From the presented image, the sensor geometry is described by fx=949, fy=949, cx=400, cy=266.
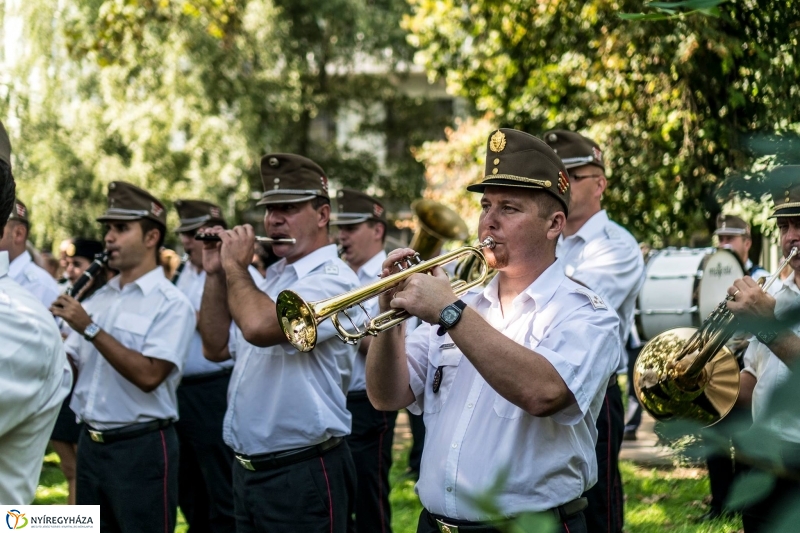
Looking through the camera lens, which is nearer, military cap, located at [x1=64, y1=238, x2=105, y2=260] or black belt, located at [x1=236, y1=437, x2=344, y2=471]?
black belt, located at [x1=236, y1=437, x2=344, y2=471]

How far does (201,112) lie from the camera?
21.3 metres

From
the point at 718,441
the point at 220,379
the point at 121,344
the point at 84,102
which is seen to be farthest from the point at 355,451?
the point at 84,102

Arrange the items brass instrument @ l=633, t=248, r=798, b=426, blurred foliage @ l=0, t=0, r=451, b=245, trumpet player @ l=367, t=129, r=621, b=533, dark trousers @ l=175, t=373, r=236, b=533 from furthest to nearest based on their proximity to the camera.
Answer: blurred foliage @ l=0, t=0, r=451, b=245 < dark trousers @ l=175, t=373, r=236, b=533 < brass instrument @ l=633, t=248, r=798, b=426 < trumpet player @ l=367, t=129, r=621, b=533

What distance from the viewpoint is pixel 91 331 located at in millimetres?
4770

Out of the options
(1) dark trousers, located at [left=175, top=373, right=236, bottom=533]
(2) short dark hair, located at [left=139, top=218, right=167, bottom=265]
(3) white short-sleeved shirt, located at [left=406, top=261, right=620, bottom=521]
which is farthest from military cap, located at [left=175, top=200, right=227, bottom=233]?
(3) white short-sleeved shirt, located at [left=406, top=261, right=620, bottom=521]

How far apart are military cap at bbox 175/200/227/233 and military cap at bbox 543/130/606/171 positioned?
3319 millimetres

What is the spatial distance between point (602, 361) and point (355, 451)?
3.42 metres

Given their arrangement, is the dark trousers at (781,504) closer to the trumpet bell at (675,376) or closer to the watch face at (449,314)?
the watch face at (449,314)

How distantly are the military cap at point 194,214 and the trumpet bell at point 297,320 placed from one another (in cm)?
416

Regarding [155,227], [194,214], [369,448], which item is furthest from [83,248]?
[369,448]

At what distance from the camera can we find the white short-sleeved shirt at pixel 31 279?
22.3 feet

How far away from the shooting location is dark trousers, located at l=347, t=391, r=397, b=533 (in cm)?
589

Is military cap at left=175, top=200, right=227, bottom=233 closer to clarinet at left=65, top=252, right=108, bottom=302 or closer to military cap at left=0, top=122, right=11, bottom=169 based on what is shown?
clarinet at left=65, top=252, right=108, bottom=302

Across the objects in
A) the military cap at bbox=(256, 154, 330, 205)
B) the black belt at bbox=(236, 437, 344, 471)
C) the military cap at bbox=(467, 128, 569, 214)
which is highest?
the military cap at bbox=(467, 128, 569, 214)
